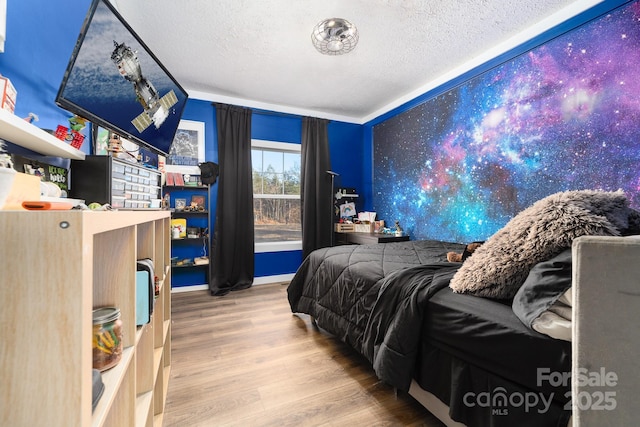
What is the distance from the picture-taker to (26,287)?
0.39 m

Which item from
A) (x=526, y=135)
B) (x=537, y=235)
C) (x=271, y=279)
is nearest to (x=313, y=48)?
(x=526, y=135)

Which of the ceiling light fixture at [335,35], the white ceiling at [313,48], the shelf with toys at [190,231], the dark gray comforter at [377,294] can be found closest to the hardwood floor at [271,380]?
the dark gray comforter at [377,294]

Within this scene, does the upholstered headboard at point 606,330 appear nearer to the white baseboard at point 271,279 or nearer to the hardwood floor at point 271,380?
the hardwood floor at point 271,380

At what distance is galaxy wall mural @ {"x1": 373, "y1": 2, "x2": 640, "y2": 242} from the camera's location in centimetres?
178

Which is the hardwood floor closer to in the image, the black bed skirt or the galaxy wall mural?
the black bed skirt

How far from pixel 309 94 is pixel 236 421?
11.4ft

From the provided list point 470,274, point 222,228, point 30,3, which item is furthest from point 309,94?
point 470,274

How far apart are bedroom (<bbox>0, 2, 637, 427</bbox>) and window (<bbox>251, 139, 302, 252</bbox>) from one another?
6.6 inches

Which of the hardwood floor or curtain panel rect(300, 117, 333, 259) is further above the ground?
curtain panel rect(300, 117, 333, 259)

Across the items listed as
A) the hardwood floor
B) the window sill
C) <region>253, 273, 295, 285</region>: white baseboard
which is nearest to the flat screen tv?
the hardwood floor

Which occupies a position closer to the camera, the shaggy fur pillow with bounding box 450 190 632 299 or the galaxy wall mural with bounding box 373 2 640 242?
the shaggy fur pillow with bounding box 450 190 632 299

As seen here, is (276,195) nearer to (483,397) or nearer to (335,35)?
(335,35)

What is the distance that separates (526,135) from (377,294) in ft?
6.54

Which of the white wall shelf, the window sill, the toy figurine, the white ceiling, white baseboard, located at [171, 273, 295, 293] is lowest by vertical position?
white baseboard, located at [171, 273, 295, 293]
